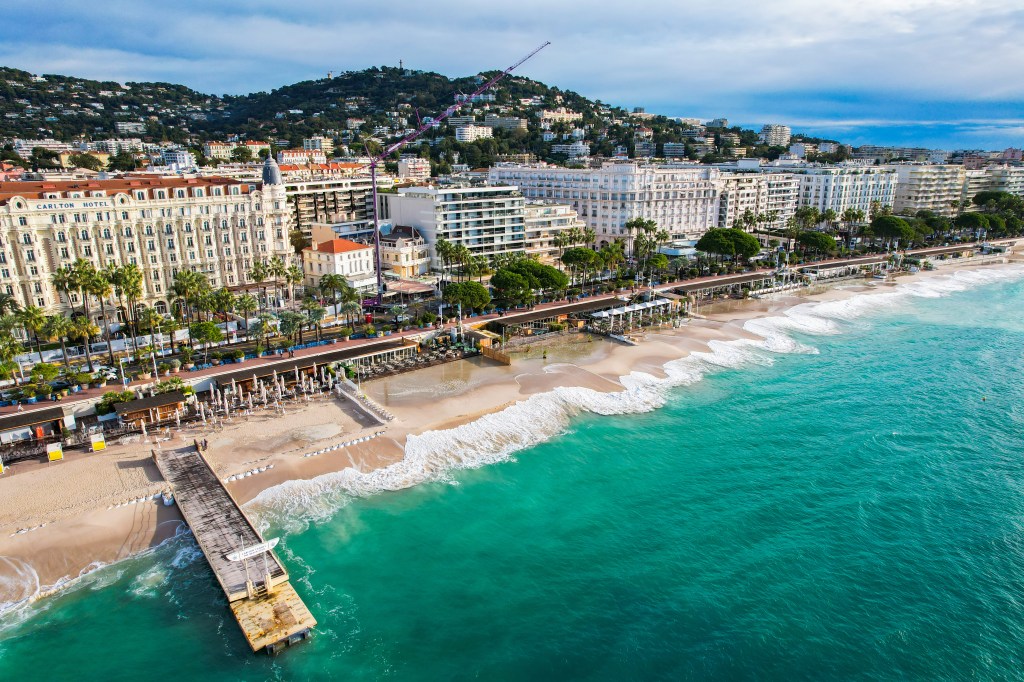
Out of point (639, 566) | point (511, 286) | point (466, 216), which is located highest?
point (466, 216)

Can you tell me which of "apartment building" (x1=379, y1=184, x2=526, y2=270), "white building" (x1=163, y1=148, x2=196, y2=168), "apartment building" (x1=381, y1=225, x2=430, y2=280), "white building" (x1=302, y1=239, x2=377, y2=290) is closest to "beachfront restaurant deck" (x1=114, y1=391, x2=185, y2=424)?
"white building" (x1=302, y1=239, x2=377, y2=290)

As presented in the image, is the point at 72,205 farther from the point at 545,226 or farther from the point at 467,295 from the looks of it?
the point at 545,226

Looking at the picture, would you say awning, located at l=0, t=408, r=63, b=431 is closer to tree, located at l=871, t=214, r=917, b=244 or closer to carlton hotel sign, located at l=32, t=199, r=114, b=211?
carlton hotel sign, located at l=32, t=199, r=114, b=211

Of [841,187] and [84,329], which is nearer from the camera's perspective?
[84,329]

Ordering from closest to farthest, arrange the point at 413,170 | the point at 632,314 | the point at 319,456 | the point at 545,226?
the point at 319,456 < the point at 632,314 < the point at 545,226 < the point at 413,170

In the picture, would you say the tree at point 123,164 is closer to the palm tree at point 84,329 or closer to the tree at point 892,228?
the palm tree at point 84,329

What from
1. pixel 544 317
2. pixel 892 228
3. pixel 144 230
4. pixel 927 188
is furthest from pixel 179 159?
pixel 927 188
